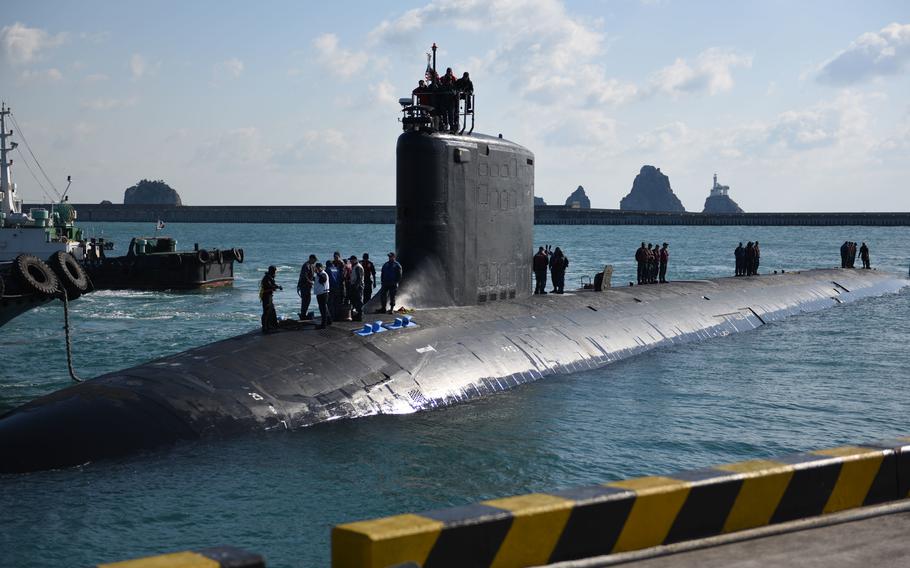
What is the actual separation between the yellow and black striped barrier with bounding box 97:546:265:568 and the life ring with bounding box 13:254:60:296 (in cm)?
1687

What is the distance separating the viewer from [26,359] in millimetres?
26766

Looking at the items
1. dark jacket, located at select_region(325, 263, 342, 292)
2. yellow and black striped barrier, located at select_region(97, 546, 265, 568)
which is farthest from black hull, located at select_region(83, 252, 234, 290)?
yellow and black striped barrier, located at select_region(97, 546, 265, 568)

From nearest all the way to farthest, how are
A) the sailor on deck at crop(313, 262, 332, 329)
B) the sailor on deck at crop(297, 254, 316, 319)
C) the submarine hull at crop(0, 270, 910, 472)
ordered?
the submarine hull at crop(0, 270, 910, 472) < the sailor on deck at crop(313, 262, 332, 329) < the sailor on deck at crop(297, 254, 316, 319)

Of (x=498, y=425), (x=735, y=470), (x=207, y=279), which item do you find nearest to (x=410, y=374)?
(x=498, y=425)

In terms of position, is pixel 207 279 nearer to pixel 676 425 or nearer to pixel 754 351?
pixel 754 351

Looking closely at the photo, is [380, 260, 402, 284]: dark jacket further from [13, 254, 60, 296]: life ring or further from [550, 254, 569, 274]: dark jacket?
[550, 254, 569, 274]: dark jacket

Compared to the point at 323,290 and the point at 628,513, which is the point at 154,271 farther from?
the point at 628,513

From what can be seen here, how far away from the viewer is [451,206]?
19109mm

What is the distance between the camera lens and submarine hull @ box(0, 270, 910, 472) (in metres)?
12.9

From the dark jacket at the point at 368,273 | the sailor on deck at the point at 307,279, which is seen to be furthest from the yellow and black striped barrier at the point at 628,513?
the dark jacket at the point at 368,273

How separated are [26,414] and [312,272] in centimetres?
601

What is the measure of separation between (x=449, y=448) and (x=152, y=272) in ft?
126

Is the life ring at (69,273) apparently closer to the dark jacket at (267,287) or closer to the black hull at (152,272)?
the dark jacket at (267,287)

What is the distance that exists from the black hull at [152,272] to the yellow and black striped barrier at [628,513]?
45493mm
